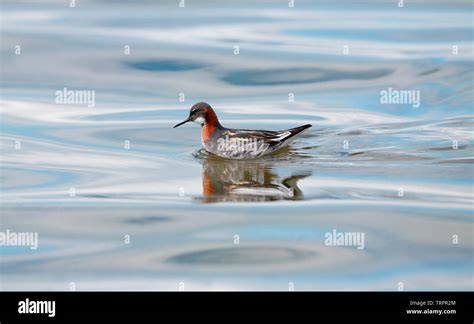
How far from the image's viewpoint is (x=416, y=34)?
20641mm

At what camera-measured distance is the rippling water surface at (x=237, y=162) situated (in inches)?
426

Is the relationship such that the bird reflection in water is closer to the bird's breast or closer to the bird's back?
the bird's back

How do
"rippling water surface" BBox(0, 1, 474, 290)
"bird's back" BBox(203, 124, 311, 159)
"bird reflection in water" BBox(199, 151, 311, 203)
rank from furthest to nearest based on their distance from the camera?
"bird's back" BBox(203, 124, 311, 159)
"bird reflection in water" BBox(199, 151, 311, 203)
"rippling water surface" BBox(0, 1, 474, 290)

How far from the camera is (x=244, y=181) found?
45.3 ft

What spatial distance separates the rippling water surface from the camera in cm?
1082

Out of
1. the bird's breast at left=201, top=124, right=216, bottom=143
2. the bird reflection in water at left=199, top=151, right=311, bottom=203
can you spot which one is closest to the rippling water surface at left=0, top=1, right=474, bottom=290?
the bird reflection in water at left=199, top=151, right=311, bottom=203

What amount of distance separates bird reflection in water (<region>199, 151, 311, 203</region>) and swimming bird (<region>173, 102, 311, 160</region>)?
120 mm

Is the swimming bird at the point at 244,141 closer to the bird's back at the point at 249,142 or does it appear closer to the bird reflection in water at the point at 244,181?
the bird's back at the point at 249,142

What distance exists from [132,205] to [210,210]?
966mm

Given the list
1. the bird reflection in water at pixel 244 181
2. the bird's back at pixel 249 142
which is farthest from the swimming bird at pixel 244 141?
the bird reflection in water at pixel 244 181

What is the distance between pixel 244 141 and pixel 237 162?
1.07 feet

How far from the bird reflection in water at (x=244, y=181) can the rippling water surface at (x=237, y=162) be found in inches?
1.6

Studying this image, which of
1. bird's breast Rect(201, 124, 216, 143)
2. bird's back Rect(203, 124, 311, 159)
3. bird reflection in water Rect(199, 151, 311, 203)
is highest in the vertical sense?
bird's breast Rect(201, 124, 216, 143)
